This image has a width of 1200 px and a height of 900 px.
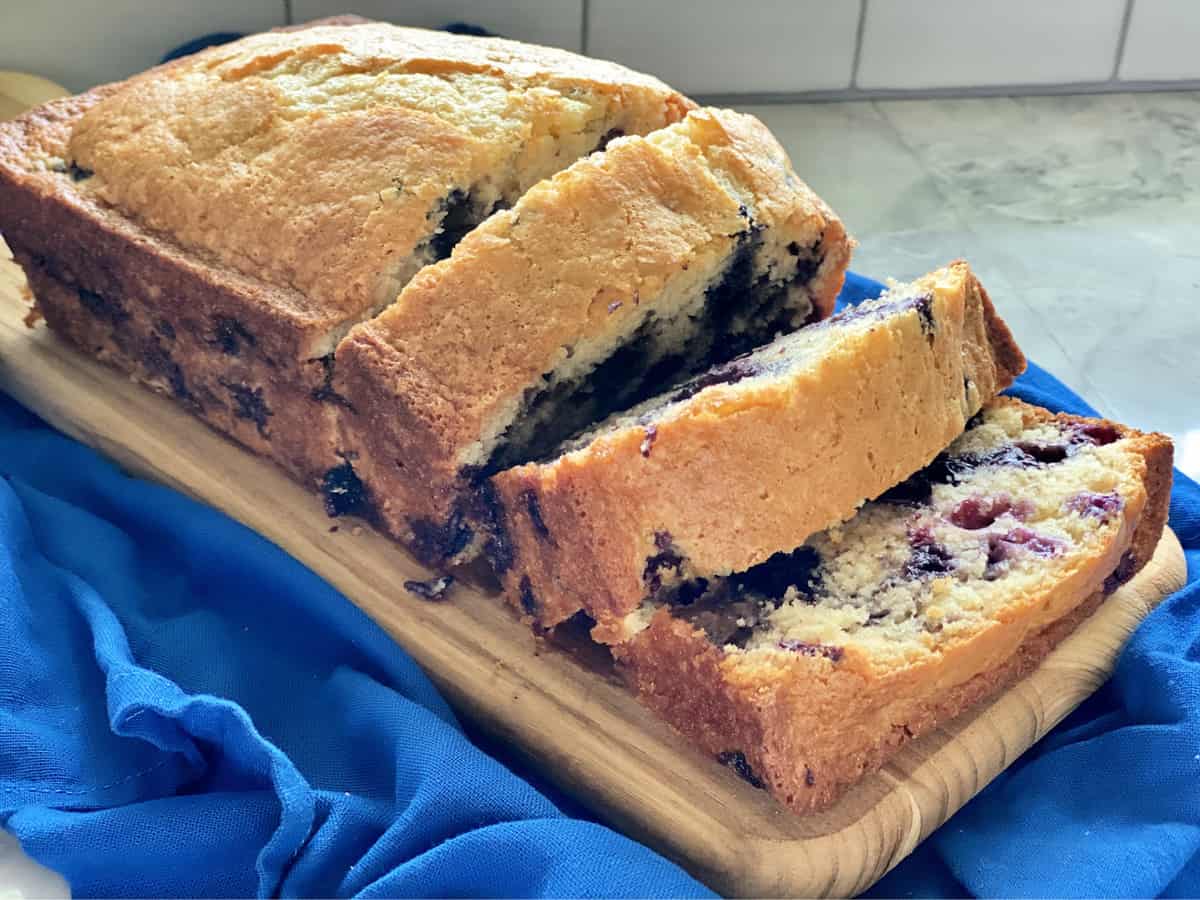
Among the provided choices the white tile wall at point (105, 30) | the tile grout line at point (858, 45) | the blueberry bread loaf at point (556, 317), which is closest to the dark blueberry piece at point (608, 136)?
the blueberry bread loaf at point (556, 317)

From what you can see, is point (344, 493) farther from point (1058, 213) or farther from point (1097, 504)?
point (1058, 213)

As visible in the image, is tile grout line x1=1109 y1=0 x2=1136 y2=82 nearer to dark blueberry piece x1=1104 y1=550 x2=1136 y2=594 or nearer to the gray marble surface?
the gray marble surface

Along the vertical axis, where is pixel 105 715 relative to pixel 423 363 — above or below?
below

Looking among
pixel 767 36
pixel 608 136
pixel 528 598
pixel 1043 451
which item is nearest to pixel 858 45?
pixel 767 36

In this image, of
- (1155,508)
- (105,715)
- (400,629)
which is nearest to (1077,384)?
(1155,508)

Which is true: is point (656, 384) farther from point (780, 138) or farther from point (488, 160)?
point (780, 138)

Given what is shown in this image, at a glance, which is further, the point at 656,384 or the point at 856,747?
the point at 656,384

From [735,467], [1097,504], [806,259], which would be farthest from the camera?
[806,259]

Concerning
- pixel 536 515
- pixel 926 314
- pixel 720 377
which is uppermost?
pixel 926 314
